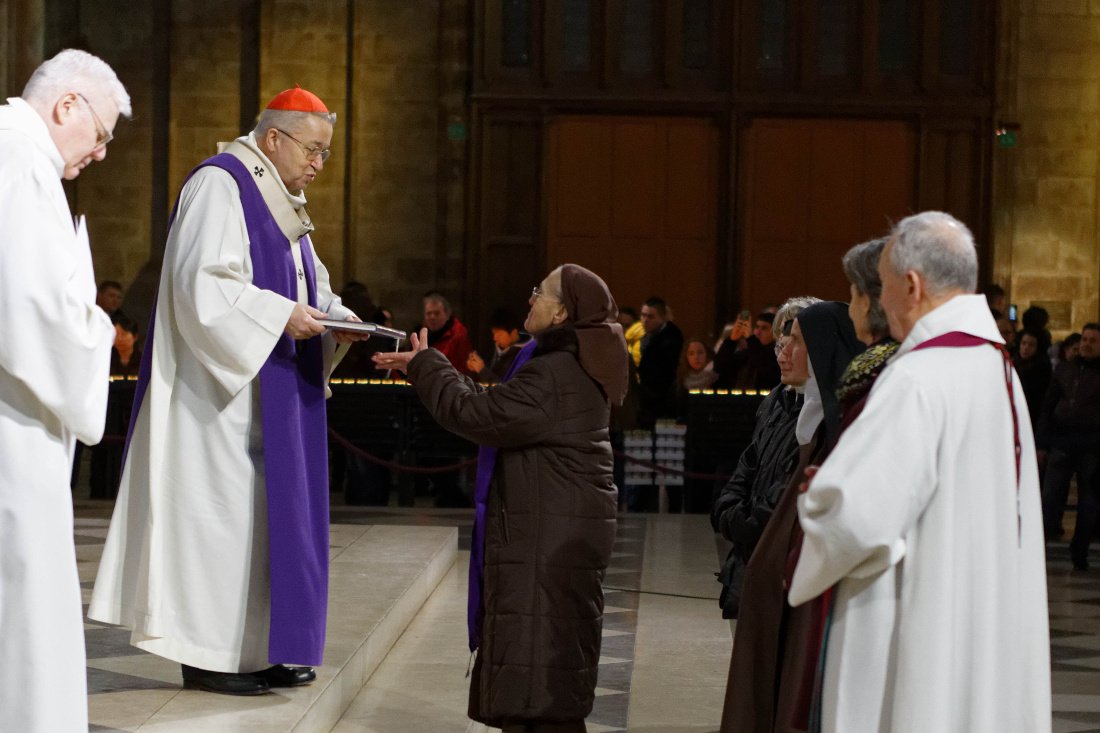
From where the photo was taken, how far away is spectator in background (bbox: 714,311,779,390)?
41.6ft

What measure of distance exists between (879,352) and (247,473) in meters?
2.24

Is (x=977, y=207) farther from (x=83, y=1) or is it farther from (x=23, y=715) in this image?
(x=23, y=715)

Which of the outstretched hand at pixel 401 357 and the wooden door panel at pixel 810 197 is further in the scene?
the wooden door panel at pixel 810 197

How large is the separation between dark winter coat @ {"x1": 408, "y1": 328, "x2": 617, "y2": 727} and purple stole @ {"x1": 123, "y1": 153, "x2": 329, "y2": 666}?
0.40m

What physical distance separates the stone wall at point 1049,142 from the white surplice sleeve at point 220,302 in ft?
44.3

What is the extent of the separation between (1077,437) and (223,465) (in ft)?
23.0

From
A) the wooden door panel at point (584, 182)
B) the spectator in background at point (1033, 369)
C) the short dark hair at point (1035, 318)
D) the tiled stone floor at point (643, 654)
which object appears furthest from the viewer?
the wooden door panel at point (584, 182)

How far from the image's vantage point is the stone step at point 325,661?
180 inches

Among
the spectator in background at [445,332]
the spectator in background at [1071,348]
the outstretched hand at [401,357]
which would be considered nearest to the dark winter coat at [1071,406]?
the spectator in background at [1071,348]

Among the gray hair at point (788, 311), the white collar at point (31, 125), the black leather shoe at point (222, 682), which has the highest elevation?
the white collar at point (31, 125)

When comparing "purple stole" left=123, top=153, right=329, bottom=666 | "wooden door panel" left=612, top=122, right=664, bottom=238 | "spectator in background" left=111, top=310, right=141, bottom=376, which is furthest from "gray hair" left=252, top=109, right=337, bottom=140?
"wooden door panel" left=612, top=122, right=664, bottom=238

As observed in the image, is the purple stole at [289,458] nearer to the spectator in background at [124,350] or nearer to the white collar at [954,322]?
the white collar at [954,322]

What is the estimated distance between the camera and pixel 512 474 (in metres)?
4.85

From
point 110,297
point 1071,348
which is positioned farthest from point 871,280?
point 110,297
